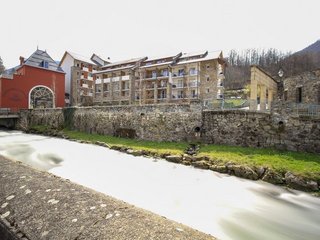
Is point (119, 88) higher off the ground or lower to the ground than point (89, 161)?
higher

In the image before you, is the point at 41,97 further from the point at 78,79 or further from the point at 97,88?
the point at 97,88

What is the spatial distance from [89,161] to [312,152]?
1403 centimetres

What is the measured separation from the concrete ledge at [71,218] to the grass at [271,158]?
10.2 m

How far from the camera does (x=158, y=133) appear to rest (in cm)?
1873

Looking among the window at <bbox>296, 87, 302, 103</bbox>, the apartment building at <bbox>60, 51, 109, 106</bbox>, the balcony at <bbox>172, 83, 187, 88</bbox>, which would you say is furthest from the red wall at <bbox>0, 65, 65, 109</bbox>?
the window at <bbox>296, 87, 302, 103</bbox>

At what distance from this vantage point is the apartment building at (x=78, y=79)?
4450 centimetres

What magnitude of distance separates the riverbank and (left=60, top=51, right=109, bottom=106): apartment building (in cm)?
3019

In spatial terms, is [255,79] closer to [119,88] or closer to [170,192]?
[170,192]

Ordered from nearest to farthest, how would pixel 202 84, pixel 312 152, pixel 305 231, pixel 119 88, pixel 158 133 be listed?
pixel 305 231 → pixel 312 152 → pixel 158 133 → pixel 202 84 → pixel 119 88

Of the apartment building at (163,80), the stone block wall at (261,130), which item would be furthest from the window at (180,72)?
the stone block wall at (261,130)

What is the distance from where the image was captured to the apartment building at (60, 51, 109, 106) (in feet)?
146

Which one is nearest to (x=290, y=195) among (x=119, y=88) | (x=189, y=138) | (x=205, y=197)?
(x=205, y=197)

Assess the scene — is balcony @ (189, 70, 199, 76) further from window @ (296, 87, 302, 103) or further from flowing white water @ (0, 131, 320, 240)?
flowing white water @ (0, 131, 320, 240)

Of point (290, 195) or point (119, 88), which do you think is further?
point (119, 88)
